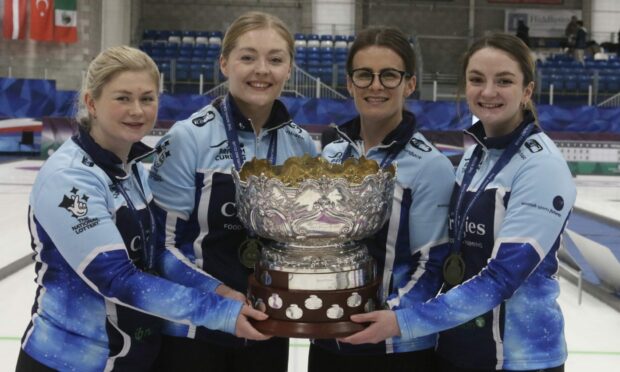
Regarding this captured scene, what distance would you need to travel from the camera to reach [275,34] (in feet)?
6.55

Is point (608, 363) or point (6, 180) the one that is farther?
point (6, 180)

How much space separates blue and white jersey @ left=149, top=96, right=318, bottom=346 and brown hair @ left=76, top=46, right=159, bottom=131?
197mm

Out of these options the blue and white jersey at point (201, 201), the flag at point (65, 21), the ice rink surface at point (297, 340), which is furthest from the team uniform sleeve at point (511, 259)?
the flag at point (65, 21)

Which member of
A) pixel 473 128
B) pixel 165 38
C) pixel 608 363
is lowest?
pixel 608 363

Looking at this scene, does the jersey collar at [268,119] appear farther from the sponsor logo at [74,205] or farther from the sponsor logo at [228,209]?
the sponsor logo at [74,205]

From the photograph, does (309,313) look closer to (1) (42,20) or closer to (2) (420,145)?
(2) (420,145)

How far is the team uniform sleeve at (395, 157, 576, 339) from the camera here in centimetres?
173

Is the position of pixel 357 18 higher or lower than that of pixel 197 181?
higher

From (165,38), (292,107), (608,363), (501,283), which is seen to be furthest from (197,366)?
(165,38)

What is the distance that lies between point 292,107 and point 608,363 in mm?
9420

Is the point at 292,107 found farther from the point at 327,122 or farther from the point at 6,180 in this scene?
the point at 6,180

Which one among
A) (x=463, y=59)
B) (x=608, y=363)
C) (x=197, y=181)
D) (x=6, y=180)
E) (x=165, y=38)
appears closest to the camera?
(x=197, y=181)

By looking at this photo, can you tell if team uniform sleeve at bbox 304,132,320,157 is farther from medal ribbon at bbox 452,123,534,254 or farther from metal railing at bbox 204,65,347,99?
metal railing at bbox 204,65,347,99

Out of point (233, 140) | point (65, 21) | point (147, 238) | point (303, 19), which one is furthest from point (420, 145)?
point (303, 19)
